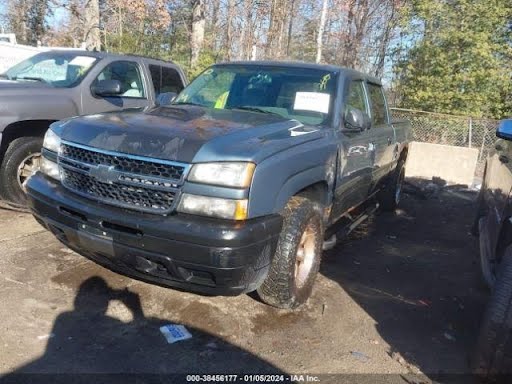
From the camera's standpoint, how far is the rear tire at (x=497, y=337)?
2.73m

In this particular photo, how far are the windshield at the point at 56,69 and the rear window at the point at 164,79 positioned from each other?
847 millimetres

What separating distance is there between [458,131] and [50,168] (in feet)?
36.4

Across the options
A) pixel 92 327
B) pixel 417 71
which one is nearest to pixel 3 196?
pixel 92 327

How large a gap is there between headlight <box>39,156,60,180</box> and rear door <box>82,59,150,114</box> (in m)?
2.11

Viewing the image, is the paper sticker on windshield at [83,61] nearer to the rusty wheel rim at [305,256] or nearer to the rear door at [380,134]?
the rear door at [380,134]

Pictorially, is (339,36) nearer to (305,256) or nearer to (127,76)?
(127,76)

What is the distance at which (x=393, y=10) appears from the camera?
20.5 m

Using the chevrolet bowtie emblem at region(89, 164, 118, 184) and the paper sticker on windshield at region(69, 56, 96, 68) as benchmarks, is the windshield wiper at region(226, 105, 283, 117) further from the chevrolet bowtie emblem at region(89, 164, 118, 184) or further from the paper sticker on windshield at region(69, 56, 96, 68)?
the paper sticker on windshield at region(69, 56, 96, 68)

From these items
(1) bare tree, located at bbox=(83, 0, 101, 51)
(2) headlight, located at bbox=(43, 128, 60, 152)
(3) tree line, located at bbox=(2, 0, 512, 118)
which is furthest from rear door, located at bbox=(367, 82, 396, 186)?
(1) bare tree, located at bbox=(83, 0, 101, 51)

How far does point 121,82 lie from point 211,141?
3705 mm

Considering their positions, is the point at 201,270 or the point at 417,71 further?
the point at 417,71

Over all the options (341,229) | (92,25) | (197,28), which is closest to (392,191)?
(341,229)

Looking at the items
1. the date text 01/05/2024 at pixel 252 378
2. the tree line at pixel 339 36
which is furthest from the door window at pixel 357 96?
the tree line at pixel 339 36

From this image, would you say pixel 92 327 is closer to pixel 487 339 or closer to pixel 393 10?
pixel 487 339
